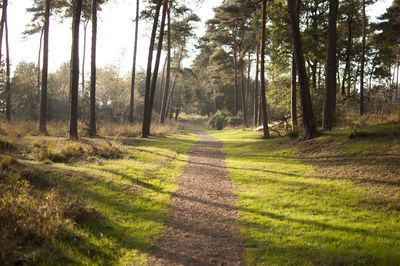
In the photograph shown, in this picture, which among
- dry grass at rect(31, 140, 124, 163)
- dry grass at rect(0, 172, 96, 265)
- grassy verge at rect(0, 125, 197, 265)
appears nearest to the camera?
dry grass at rect(0, 172, 96, 265)

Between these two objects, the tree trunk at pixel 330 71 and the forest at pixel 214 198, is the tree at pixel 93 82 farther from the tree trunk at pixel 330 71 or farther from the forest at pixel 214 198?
the tree trunk at pixel 330 71

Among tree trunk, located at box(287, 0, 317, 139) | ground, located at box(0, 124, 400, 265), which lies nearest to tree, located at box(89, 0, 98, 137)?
ground, located at box(0, 124, 400, 265)

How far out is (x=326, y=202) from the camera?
602 cm

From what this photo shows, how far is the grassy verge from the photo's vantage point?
Result: 3.61 metres

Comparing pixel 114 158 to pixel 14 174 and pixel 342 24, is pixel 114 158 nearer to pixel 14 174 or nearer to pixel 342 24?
pixel 14 174

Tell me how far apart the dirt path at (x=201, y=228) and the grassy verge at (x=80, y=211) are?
0.28 m

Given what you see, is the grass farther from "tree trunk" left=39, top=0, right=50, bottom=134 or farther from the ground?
"tree trunk" left=39, top=0, right=50, bottom=134

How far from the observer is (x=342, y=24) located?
2427 centimetres

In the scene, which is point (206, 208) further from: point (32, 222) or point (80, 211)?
point (32, 222)

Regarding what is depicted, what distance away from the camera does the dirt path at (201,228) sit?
13.0ft

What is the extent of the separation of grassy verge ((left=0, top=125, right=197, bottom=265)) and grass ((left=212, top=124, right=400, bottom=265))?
202 cm

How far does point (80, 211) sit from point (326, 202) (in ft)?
18.0

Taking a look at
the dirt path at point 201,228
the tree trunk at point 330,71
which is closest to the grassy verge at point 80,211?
the dirt path at point 201,228

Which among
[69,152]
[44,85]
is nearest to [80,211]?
[69,152]
